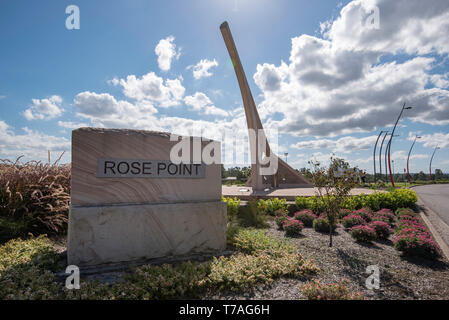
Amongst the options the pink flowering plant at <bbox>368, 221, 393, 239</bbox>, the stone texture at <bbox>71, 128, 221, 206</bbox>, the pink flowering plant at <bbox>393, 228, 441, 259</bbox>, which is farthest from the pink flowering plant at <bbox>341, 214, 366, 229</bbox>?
the stone texture at <bbox>71, 128, 221, 206</bbox>

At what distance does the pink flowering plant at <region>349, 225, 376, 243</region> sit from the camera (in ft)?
16.7

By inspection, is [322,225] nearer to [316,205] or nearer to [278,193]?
[316,205]

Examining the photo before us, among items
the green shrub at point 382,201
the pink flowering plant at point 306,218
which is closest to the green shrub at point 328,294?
the pink flowering plant at point 306,218

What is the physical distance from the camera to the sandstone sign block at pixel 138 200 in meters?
3.87

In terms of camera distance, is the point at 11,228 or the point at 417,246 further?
the point at 11,228

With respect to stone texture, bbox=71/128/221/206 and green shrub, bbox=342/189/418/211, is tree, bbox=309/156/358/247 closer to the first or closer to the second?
stone texture, bbox=71/128/221/206

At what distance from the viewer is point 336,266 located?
3.88 meters

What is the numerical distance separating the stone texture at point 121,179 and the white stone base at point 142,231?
0.60ft

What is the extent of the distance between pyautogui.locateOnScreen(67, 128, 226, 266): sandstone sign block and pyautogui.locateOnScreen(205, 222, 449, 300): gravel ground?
1.66 metres

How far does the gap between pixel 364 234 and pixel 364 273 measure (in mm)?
1755

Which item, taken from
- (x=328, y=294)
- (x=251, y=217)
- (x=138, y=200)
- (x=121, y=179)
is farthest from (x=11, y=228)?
(x=328, y=294)

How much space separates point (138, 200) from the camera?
4.22 m

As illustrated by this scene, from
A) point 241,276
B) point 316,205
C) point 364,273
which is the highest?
point 316,205
